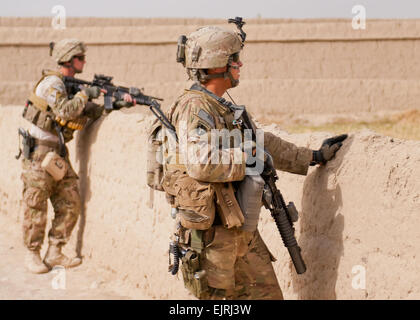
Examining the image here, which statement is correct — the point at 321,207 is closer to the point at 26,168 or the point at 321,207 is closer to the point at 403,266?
the point at 403,266

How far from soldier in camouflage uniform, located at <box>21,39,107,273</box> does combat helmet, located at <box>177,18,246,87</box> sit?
2.40 metres

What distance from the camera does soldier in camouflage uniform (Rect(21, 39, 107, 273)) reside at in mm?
5602

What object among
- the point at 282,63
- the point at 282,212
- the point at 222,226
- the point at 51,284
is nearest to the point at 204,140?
the point at 222,226

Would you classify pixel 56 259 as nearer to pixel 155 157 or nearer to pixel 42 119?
pixel 42 119

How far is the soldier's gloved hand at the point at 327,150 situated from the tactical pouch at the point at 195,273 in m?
0.85

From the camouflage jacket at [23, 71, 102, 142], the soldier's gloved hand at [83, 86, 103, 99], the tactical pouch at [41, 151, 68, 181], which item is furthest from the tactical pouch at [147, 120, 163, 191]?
the soldier's gloved hand at [83, 86, 103, 99]

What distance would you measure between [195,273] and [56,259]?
2.88 metres

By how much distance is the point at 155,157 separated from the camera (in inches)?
137

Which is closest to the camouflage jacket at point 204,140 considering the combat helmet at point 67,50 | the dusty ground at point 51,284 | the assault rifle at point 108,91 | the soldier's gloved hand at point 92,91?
the dusty ground at point 51,284

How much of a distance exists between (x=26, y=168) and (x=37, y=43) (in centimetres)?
1205

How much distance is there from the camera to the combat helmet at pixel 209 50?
3.21m

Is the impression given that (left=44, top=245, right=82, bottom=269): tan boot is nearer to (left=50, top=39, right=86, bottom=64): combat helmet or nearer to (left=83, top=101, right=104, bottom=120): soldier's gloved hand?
(left=83, top=101, right=104, bottom=120): soldier's gloved hand

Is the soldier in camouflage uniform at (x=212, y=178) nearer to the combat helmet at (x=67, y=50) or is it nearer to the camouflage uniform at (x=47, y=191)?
the camouflage uniform at (x=47, y=191)
